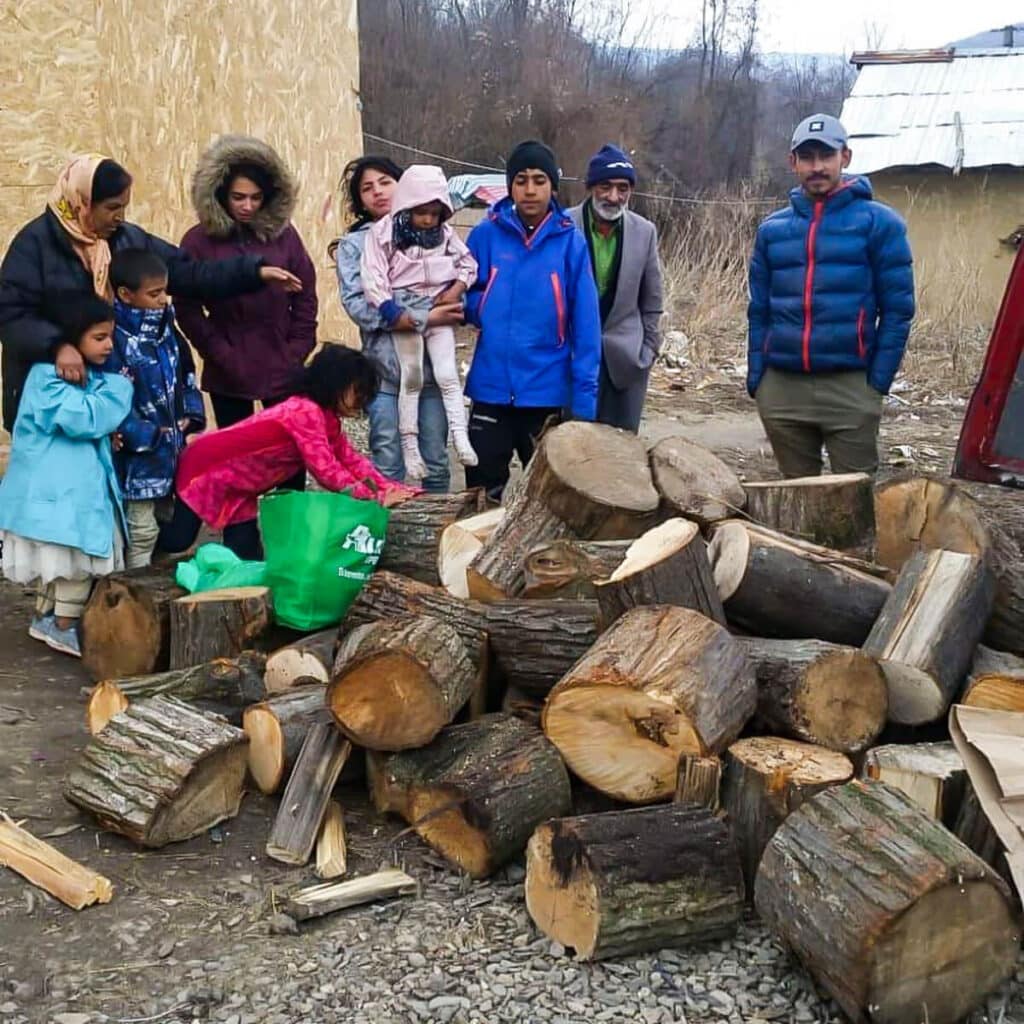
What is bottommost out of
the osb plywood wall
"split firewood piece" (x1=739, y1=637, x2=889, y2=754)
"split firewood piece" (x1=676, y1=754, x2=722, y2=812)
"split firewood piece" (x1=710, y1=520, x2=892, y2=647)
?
"split firewood piece" (x1=676, y1=754, x2=722, y2=812)

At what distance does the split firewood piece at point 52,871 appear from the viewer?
3.26m

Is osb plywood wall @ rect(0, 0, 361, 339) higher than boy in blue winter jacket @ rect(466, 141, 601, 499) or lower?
higher

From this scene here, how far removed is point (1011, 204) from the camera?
55.4 ft

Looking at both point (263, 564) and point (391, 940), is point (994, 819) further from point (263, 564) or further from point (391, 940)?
point (263, 564)

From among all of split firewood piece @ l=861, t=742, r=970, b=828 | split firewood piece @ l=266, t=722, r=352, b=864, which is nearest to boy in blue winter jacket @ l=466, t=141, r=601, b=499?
split firewood piece @ l=266, t=722, r=352, b=864

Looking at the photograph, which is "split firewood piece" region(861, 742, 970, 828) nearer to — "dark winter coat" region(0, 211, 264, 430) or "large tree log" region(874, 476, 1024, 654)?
"large tree log" region(874, 476, 1024, 654)

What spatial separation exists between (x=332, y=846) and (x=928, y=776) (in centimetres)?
165

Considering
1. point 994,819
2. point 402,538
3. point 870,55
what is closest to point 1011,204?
point 870,55

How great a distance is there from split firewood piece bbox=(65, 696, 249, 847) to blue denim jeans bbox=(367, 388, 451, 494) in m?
2.18

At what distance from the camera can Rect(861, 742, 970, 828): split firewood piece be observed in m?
3.23

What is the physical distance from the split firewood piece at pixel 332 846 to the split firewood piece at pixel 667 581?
997mm

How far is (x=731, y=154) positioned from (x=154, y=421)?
2581 centimetres

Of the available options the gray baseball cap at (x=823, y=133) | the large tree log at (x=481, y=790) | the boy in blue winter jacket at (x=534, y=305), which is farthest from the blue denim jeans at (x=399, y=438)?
the large tree log at (x=481, y=790)

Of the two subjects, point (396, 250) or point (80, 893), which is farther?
point (396, 250)
